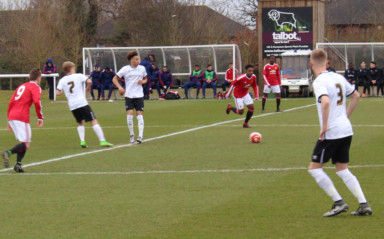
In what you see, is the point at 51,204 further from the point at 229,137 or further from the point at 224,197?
the point at 229,137

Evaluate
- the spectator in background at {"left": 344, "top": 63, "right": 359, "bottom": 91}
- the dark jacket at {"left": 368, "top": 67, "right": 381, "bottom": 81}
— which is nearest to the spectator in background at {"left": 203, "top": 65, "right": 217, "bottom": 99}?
the spectator in background at {"left": 344, "top": 63, "right": 359, "bottom": 91}

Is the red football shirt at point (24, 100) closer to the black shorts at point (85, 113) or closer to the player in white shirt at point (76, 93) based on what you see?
the player in white shirt at point (76, 93)

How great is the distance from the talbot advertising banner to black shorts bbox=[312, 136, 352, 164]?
30.8 meters

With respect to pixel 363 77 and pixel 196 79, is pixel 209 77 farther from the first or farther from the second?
pixel 363 77

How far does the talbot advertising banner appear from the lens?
124 feet

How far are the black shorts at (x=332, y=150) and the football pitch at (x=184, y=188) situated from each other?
23.5 inches

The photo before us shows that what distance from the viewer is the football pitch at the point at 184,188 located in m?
7.02

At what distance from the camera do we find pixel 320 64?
741 centimetres

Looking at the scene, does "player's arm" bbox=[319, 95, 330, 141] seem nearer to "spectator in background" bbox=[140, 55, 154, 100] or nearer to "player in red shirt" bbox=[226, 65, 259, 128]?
"player in red shirt" bbox=[226, 65, 259, 128]

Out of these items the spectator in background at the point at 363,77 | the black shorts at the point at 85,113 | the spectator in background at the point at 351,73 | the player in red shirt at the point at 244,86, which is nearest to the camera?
the black shorts at the point at 85,113

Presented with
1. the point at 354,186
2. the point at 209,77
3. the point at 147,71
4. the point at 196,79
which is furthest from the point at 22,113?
the point at 196,79

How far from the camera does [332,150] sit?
291 inches

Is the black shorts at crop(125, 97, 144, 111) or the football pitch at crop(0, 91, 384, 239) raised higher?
the black shorts at crop(125, 97, 144, 111)

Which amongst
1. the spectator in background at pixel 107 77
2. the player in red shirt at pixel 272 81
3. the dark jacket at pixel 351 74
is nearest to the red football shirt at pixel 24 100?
the player in red shirt at pixel 272 81
